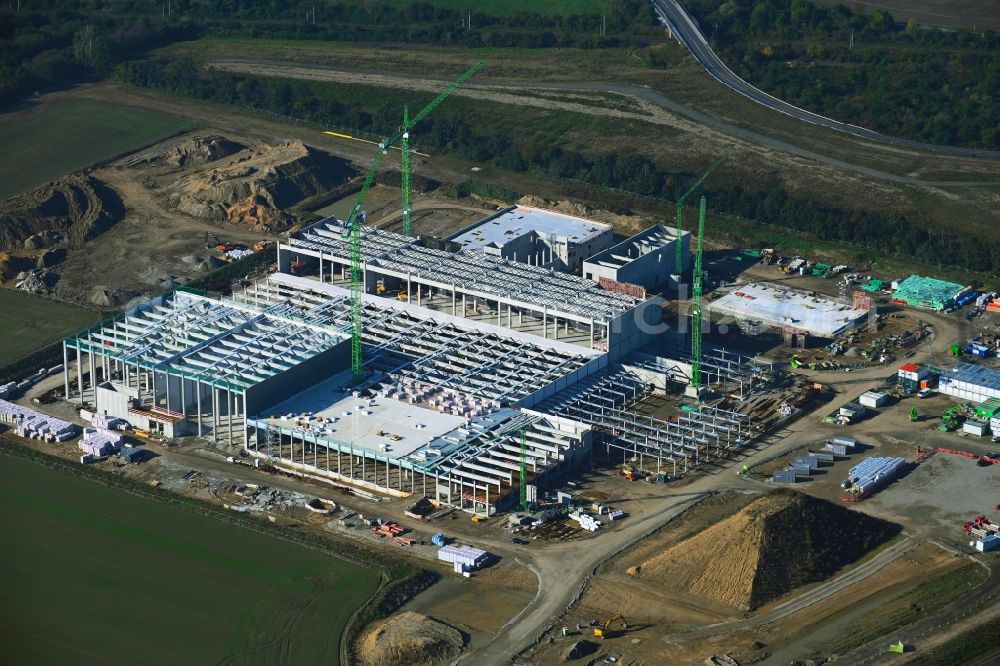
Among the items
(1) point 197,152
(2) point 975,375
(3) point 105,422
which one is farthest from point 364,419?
(1) point 197,152

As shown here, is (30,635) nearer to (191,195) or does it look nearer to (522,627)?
(522,627)

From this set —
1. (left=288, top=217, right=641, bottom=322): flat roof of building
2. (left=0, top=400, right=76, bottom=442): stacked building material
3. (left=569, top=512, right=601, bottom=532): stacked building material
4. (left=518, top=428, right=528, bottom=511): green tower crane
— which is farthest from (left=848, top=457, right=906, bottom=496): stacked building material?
(left=0, top=400, right=76, bottom=442): stacked building material

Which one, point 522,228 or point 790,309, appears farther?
point 522,228

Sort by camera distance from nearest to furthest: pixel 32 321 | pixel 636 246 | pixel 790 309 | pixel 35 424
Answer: pixel 35 424 < pixel 32 321 < pixel 790 309 < pixel 636 246

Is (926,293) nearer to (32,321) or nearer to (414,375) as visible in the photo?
(414,375)

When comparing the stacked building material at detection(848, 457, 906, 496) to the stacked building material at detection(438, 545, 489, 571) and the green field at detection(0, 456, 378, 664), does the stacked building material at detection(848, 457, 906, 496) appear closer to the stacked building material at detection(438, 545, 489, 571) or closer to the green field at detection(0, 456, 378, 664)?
the stacked building material at detection(438, 545, 489, 571)

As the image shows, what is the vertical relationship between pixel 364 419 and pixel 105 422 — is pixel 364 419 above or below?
above

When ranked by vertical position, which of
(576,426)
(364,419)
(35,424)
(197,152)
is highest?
(197,152)
